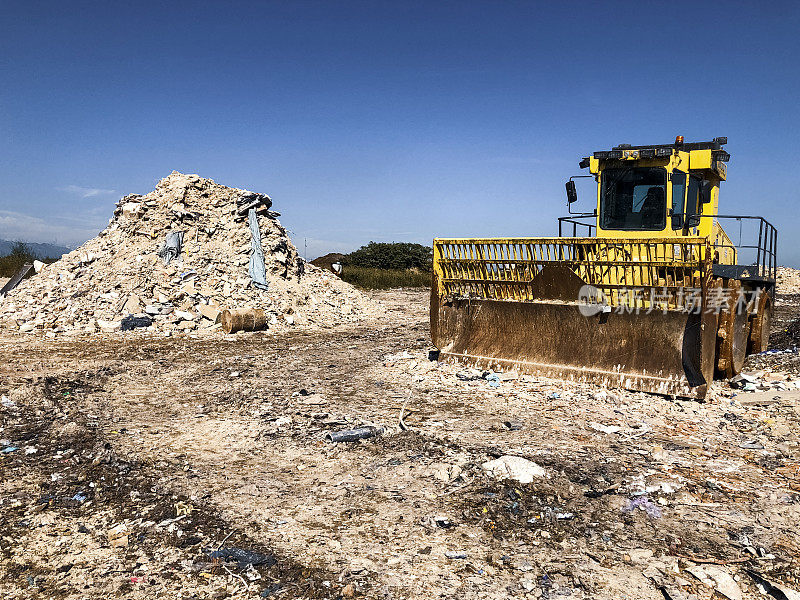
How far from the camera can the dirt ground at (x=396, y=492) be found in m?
2.71

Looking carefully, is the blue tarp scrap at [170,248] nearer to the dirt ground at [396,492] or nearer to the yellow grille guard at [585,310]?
the dirt ground at [396,492]

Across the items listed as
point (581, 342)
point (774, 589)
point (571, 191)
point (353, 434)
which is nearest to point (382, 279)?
point (571, 191)

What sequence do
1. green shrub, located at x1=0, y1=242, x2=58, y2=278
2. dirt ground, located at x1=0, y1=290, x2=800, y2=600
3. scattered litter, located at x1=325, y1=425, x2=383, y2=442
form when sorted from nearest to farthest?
dirt ground, located at x1=0, y1=290, x2=800, y2=600 → scattered litter, located at x1=325, y1=425, x2=383, y2=442 → green shrub, located at x1=0, y1=242, x2=58, y2=278

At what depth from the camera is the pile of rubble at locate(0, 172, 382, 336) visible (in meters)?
11.7

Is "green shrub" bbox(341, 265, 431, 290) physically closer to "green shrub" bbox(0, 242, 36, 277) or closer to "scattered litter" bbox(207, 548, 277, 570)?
"green shrub" bbox(0, 242, 36, 277)

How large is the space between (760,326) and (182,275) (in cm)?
1157

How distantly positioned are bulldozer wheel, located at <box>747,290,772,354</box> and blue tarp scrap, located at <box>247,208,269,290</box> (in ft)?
33.5

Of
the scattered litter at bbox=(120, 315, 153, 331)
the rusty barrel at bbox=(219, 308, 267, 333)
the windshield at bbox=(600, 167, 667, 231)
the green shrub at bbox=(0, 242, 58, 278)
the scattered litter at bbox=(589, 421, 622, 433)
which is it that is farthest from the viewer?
the green shrub at bbox=(0, 242, 58, 278)

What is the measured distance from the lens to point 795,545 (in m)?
2.92

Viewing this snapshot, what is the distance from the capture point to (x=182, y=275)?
506 inches

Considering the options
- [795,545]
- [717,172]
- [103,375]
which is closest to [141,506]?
[795,545]

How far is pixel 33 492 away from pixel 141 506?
905 millimetres

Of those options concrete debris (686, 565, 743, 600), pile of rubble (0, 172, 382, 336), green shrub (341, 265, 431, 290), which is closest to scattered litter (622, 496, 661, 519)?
concrete debris (686, 565, 743, 600)

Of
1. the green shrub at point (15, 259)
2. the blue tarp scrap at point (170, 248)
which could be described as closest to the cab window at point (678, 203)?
the blue tarp scrap at point (170, 248)
